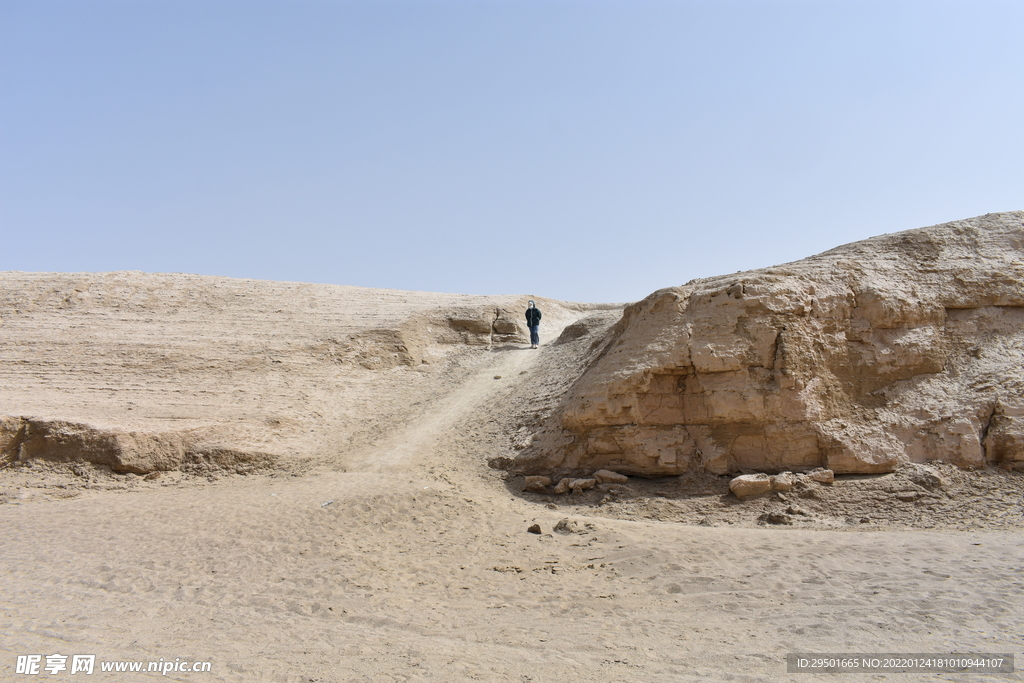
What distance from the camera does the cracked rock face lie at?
9.30 meters

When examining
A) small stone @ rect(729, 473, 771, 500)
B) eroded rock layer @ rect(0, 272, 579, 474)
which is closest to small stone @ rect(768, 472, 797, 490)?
small stone @ rect(729, 473, 771, 500)

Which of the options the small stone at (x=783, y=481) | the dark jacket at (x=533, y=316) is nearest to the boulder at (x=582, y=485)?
the small stone at (x=783, y=481)

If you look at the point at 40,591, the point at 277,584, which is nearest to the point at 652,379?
the point at 277,584

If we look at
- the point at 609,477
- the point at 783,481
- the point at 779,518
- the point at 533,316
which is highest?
the point at 533,316

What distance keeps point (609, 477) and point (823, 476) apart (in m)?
3.02

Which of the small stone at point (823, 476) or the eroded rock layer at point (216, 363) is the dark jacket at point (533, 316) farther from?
the small stone at point (823, 476)

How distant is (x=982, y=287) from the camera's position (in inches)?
402

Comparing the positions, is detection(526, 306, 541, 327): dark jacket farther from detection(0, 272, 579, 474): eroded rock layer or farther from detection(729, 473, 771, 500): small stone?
detection(729, 473, 771, 500): small stone

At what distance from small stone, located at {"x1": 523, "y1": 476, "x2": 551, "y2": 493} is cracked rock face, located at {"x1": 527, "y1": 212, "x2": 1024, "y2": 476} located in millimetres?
441

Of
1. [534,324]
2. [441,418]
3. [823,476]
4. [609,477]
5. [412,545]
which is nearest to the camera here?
[412,545]

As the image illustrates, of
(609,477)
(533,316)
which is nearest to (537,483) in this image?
(609,477)

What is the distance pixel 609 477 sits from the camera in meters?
10.1

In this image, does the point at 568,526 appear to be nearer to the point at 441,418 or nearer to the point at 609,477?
the point at 609,477

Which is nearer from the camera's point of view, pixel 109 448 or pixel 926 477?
pixel 926 477
